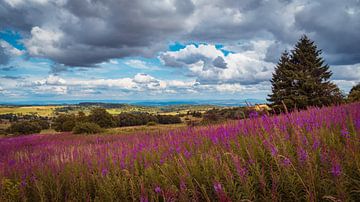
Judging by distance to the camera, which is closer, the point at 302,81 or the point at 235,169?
the point at 235,169

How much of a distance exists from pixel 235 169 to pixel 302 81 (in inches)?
2027

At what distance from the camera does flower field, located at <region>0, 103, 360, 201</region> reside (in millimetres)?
2850

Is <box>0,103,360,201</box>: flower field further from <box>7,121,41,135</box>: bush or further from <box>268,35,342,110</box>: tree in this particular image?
<box>7,121,41,135</box>: bush

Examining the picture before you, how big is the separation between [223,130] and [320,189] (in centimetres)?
330

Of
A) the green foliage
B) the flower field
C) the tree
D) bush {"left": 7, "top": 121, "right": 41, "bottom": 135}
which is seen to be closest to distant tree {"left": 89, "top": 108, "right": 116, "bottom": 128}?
the green foliage

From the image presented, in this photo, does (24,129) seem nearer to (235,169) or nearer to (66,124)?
(66,124)

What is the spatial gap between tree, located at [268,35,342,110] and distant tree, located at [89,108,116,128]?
1231 inches

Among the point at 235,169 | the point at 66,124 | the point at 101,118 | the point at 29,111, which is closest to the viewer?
the point at 235,169

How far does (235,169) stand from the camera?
10.8 feet

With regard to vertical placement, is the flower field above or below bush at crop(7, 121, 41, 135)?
above

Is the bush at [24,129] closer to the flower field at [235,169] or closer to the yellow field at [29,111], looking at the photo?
the flower field at [235,169]

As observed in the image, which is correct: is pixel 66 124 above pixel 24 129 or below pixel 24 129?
above

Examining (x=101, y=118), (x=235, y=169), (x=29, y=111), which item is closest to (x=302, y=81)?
(x=101, y=118)

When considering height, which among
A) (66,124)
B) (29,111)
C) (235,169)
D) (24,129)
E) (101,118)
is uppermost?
(235,169)
